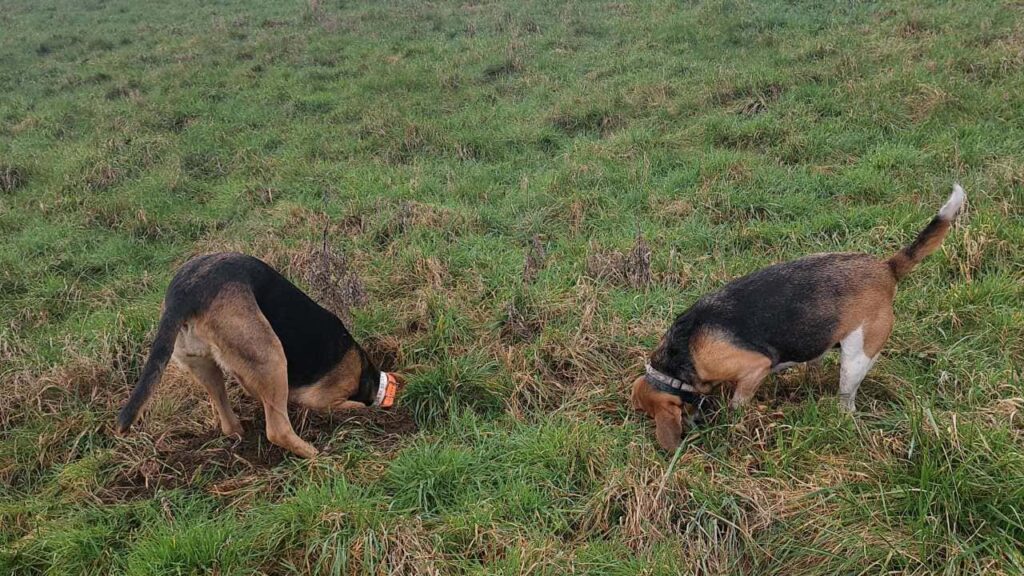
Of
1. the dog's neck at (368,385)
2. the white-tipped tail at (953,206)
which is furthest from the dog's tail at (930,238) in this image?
the dog's neck at (368,385)

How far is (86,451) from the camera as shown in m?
3.96

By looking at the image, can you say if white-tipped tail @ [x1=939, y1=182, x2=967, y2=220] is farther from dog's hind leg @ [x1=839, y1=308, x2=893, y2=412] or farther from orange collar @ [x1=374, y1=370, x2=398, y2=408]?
orange collar @ [x1=374, y1=370, x2=398, y2=408]

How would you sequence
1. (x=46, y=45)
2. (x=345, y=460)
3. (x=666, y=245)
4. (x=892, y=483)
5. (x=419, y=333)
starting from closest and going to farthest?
(x=892, y=483) < (x=345, y=460) < (x=419, y=333) < (x=666, y=245) < (x=46, y=45)

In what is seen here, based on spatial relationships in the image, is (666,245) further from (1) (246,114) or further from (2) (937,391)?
(1) (246,114)

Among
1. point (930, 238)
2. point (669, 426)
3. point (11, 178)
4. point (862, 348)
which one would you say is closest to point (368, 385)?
point (669, 426)

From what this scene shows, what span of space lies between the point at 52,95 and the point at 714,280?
1204 cm

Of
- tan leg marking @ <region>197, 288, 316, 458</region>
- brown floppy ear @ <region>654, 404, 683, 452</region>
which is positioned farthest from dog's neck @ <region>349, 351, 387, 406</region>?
brown floppy ear @ <region>654, 404, 683, 452</region>

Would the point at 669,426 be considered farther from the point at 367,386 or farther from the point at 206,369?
the point at 206,369

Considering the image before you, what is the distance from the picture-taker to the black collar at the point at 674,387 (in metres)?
3.71

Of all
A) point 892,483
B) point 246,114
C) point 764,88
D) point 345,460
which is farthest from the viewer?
point 246,114

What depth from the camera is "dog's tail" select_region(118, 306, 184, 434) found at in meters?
3.09

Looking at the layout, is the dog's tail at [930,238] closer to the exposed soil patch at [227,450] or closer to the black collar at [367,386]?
the exposed soil patch at [227,450]

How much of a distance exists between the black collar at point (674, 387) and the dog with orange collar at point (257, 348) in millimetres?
1645

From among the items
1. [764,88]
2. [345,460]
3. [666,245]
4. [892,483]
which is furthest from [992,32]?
[345,460]
